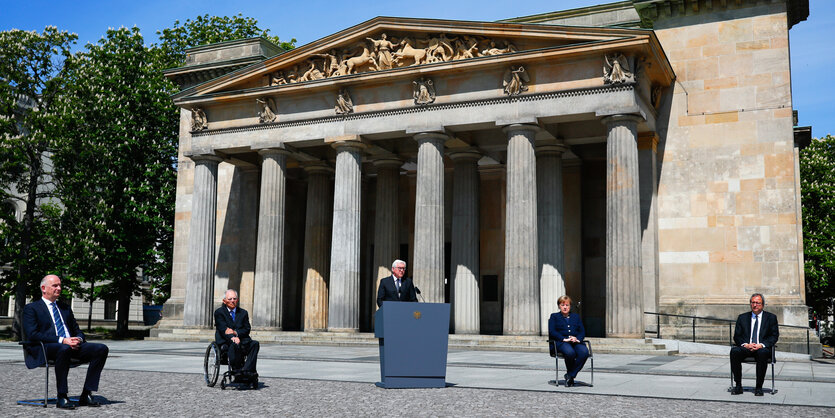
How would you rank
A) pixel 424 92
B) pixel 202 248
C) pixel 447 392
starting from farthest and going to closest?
pixel 202 248
pixel 424 92
pixel 447 392

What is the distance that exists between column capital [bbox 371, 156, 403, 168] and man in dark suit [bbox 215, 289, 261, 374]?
69.7 feet

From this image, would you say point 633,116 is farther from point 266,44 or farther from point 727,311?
point 266,44

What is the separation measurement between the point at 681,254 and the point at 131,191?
88.8ft

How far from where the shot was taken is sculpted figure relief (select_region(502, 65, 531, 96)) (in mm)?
28391

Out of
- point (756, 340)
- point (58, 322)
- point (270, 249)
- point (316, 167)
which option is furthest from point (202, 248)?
point (756, 340)

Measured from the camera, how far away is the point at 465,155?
32.8 meters

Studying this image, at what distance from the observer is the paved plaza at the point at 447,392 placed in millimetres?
10789

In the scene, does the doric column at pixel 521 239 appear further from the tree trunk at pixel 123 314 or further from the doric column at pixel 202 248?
the tree trunk at pixel 123 314

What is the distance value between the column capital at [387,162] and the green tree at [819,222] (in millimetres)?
26417

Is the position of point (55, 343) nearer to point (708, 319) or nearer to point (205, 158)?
point (708, 319)

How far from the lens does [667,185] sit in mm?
30531

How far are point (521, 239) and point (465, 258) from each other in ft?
14.6

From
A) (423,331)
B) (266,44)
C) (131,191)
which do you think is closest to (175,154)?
(131,191)

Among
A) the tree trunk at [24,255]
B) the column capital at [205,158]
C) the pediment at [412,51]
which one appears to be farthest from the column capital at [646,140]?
the tree trunk at [24,255]
